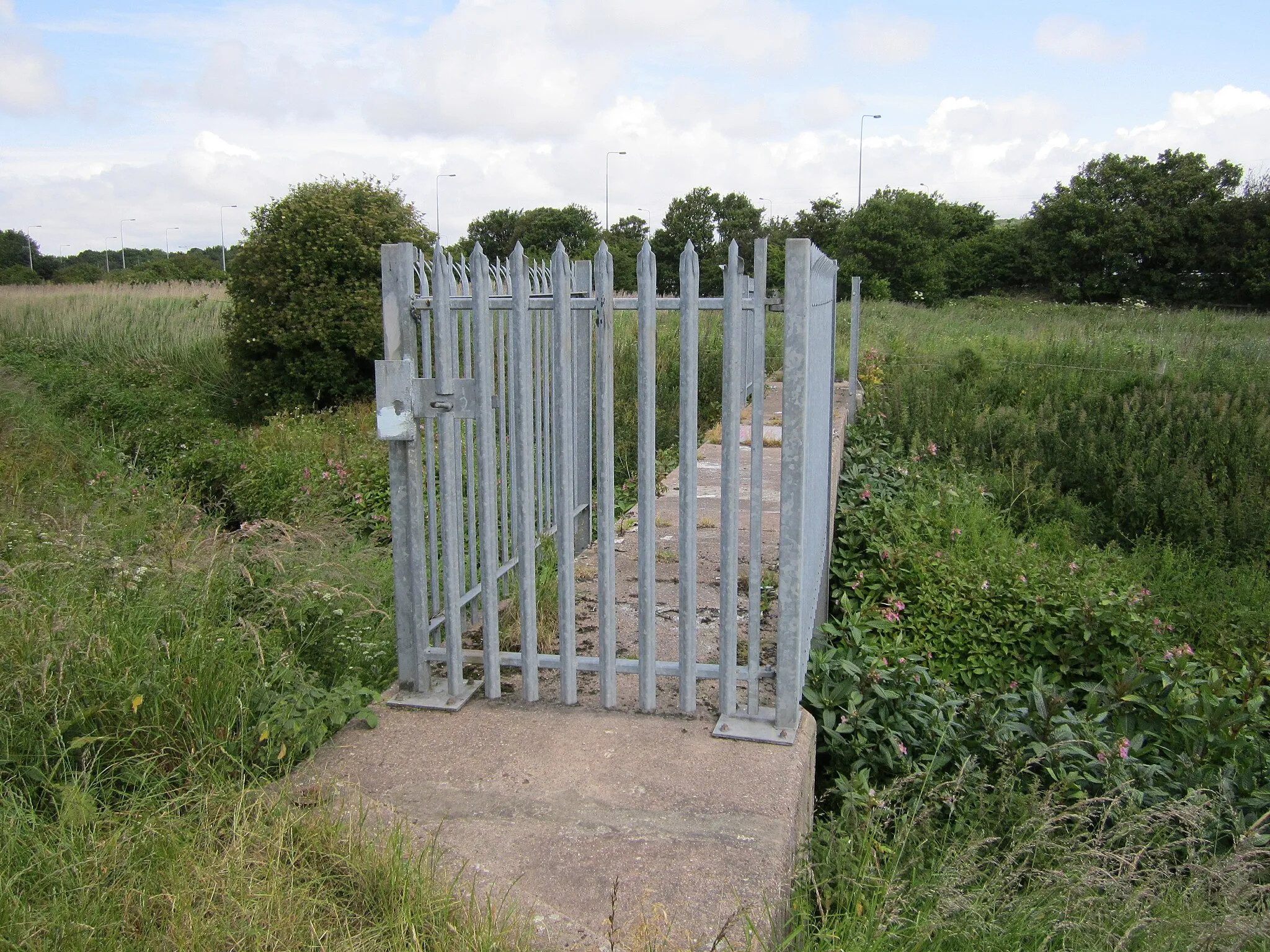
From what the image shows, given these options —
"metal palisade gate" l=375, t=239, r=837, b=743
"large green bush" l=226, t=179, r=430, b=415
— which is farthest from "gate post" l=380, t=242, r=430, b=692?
"large green bush" l=226, t=179, r=430, b=415

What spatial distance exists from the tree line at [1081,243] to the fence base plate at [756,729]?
95.8ft

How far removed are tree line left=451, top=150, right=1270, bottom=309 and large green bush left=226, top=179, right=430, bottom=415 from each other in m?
20.1

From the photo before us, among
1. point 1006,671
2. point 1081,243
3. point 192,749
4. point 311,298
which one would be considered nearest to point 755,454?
point 192,749

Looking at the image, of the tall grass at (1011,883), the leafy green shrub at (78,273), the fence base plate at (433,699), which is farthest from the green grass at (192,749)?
the leafy green shrub at (78,273)

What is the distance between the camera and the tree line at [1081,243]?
37312 millimetres

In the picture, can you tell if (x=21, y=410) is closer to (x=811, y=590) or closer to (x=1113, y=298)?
(x=811, y=590)

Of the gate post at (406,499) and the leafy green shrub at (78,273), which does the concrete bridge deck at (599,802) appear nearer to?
the gate post at (406,499)

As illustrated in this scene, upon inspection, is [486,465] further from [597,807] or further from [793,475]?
[597,807]

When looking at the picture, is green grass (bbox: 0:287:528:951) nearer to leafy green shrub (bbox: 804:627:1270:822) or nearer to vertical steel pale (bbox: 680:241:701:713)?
vertical steel pale (bbox: 680:241:701:713)

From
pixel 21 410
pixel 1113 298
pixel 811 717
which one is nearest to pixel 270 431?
pixel 21 410

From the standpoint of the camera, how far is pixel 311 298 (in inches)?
437

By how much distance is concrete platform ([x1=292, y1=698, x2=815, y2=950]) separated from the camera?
1908mm

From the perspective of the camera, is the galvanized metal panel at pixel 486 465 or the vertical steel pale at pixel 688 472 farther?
the galvanized metal panel at pixel 486 465

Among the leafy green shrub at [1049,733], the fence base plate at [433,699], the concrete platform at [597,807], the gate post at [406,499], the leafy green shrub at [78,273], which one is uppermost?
the leafy green shrub at [78,273]
